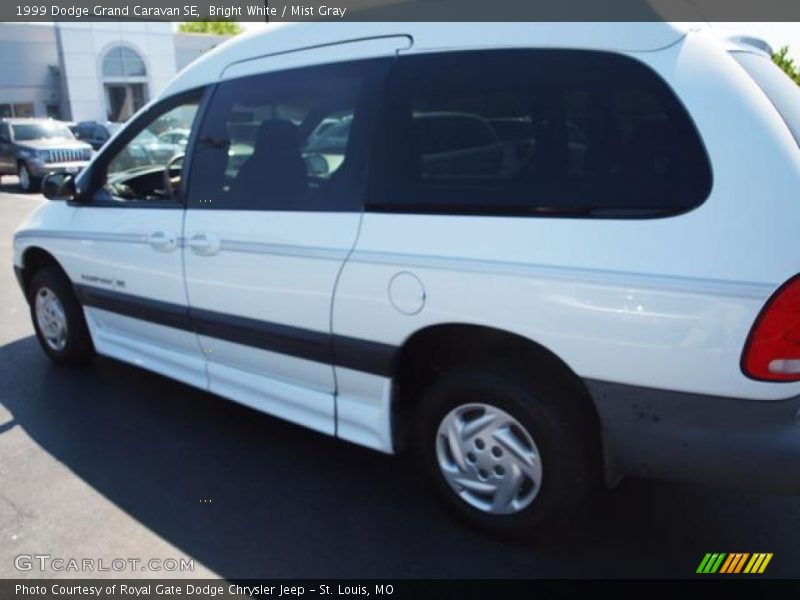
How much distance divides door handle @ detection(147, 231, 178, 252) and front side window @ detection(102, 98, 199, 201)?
218mm

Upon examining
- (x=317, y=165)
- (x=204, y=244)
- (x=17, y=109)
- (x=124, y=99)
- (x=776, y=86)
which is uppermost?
(x=776, y=86)

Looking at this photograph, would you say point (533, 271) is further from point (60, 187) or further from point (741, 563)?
point (60, 187)

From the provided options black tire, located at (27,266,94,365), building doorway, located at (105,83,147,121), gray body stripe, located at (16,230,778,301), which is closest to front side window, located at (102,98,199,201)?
black tire, located at (27,266,94,365)

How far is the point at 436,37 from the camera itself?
8.51 feet

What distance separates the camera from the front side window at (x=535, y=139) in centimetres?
212

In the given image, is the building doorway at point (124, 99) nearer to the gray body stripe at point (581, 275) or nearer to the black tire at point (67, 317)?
the black tire at point (67, 317)

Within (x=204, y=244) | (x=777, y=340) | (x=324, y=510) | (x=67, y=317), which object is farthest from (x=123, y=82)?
(x=777, y=340)

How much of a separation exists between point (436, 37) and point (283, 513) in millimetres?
2098

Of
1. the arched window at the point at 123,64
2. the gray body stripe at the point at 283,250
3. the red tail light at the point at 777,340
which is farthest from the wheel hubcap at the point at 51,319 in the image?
the arched window at the point at 123,64

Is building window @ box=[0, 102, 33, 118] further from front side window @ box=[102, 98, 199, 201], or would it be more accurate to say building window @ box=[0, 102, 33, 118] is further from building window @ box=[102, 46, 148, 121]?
front side window @ box=[102, 98, 199, 201]

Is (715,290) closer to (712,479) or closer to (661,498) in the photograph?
(712,479)

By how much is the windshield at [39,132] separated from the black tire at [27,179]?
2.60ft

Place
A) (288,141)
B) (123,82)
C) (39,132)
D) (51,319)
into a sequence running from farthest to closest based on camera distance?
(123,82), (39,132), (51,319), (288,141)

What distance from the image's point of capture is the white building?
36294mm
